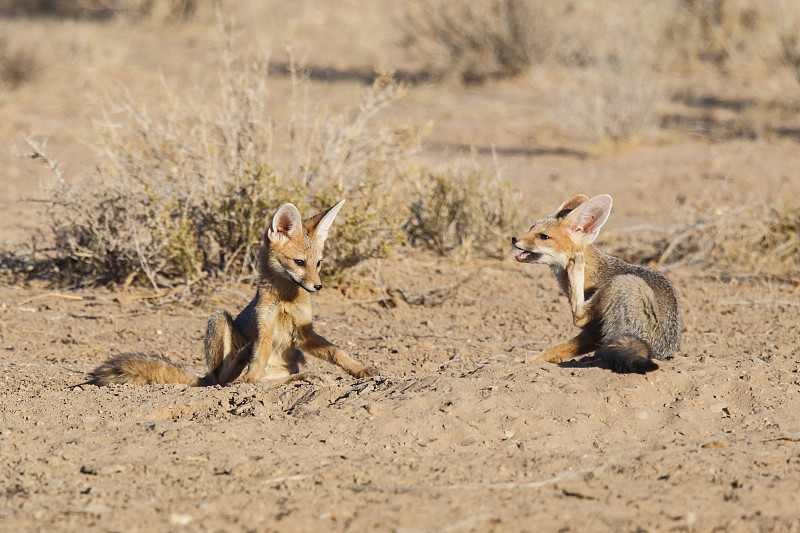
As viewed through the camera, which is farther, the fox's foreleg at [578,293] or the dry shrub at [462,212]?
the dry shrub at [462,212]

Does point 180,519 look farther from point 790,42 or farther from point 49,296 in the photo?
point 790,42

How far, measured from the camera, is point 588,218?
5605mm

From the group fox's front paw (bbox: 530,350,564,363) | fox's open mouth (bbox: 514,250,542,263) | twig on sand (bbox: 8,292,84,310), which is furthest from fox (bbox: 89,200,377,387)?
twig on sand (bbox: 8,292,84,310)

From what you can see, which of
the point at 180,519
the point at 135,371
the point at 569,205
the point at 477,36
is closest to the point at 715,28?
the point at 477,36

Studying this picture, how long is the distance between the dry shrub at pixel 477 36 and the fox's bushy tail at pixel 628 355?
13646 mm

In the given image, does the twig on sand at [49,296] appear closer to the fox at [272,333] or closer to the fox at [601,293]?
the fox at [272,333]

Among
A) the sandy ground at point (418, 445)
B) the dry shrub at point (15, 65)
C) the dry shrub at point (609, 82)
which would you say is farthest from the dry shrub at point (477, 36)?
the sandy ground at point (418, 445)

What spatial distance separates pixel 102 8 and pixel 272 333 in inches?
765

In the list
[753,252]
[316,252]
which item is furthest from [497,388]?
[753,252]

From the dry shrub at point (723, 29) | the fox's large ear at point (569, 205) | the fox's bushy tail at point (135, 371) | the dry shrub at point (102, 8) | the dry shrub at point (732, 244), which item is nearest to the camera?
the fox's bushy tail at point (135, 371)

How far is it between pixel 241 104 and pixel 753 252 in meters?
5.36

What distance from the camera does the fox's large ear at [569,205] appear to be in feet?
19.2

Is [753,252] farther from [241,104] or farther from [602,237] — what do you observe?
[241,104]

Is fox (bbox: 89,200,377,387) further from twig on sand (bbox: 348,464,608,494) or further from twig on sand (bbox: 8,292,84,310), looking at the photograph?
twig on sand (bbox: 8,292,84,310)
